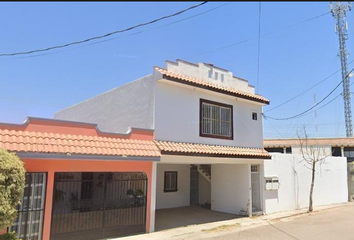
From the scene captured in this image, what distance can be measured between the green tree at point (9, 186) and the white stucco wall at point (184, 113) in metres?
5.17

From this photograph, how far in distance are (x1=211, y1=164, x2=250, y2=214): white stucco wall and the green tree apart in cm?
1048

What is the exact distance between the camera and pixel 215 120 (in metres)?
13.0

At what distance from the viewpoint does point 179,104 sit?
1152 cm

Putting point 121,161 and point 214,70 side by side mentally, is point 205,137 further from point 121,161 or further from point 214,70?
point 121,161

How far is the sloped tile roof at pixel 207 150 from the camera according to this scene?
10.4m

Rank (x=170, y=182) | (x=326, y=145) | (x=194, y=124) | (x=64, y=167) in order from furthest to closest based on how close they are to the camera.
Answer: (x=326, y=145), (x=170, y=182), (x=194, y=124), (x=64, y=167)

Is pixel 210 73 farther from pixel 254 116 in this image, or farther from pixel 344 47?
pixel 344 47

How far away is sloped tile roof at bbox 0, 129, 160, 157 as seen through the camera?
7.37 m

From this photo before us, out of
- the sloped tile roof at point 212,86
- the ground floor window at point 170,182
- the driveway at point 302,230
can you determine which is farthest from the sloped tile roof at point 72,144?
the ground floor window at point 170,182

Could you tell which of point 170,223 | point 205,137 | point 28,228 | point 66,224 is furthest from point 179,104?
point 28,228

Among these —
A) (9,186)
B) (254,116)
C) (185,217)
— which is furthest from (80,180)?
(254,116)

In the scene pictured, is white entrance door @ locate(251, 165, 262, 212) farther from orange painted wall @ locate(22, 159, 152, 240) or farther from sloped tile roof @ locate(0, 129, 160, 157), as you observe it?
orange painted wall @ locate(22, 159, 152, 240)

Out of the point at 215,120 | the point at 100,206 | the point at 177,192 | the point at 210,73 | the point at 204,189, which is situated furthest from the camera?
the point at 204,189

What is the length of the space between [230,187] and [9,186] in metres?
10.9
